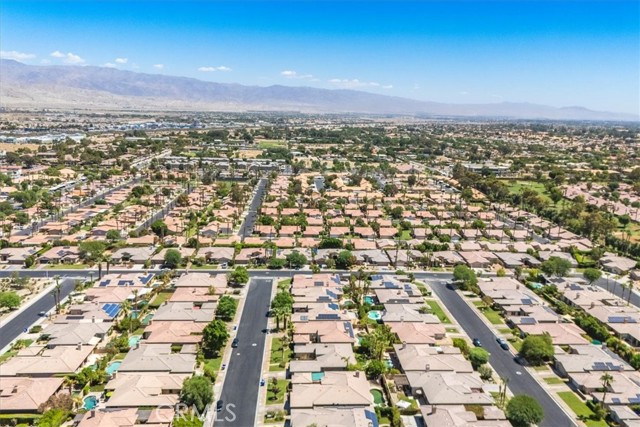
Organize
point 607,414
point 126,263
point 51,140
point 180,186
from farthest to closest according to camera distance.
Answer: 1. point 51,140
2. point 180,186
3. point 126,263
4. point 607,414

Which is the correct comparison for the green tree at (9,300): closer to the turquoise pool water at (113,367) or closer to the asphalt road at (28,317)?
the asphalt road at (28,317)

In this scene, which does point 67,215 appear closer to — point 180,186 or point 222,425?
point 180,186

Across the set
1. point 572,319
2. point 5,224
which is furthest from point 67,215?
point 572,319

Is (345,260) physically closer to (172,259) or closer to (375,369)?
(172,259)

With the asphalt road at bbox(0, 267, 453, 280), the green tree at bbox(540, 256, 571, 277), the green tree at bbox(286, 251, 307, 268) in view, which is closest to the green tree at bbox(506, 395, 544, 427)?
the asphalt road at bbox(0, 267, 453, 280)

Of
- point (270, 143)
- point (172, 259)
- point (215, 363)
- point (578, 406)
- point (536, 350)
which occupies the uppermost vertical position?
point (270, 143)

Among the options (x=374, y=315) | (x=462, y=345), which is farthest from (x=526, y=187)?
(x=462, y=345)
